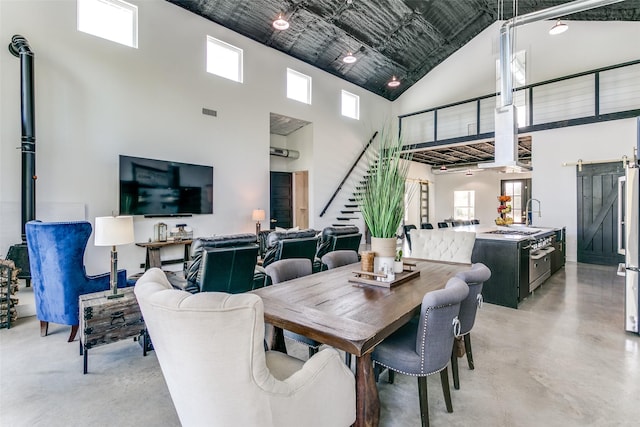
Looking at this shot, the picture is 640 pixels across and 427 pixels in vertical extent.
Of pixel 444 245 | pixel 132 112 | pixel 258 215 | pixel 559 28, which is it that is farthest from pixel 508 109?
pixel 132 112

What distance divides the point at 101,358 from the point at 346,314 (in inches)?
97.0

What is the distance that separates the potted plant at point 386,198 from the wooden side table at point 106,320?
2088mm

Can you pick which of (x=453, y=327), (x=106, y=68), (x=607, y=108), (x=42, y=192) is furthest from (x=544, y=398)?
(x=607, y=108)

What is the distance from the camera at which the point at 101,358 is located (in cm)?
272

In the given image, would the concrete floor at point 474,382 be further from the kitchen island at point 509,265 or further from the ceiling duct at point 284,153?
the ceiling duct at point 284,153

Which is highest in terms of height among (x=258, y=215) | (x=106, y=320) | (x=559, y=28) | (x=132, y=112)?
(x=559, y=28)

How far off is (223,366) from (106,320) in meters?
2.11

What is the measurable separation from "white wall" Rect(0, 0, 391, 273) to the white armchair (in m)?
4.63

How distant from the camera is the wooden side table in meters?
2.47

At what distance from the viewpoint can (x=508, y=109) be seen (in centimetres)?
400

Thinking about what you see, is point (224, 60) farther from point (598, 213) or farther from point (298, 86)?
point (598, 213)

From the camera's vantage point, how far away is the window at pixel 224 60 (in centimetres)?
631

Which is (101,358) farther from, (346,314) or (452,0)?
(452,0)

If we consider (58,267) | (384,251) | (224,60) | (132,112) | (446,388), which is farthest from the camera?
(224,60)
